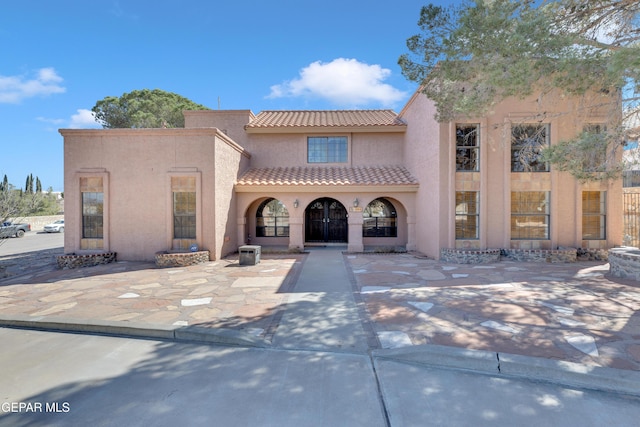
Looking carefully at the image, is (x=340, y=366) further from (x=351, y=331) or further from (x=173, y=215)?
(x=173, y=215)

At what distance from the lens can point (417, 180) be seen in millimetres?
14727

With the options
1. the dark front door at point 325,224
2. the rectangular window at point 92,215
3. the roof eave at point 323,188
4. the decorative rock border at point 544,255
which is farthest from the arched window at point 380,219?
the rectangular window at point 92,215

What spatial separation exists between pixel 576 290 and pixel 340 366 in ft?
23.1

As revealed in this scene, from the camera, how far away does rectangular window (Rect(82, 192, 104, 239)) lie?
12.4 meters

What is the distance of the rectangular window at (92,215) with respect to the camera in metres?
12.4

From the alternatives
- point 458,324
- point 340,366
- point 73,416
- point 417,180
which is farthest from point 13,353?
point 417,180

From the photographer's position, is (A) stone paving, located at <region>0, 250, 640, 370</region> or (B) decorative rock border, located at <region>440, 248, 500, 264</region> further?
(B) decorative rock border, located at <region>440, 248, 500, 264</region>

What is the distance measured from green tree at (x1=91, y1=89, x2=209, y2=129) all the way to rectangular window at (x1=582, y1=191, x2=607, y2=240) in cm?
2688

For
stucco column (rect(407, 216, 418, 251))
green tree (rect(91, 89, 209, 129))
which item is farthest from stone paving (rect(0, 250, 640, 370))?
green tree (rect(91, 89, 209, 129))

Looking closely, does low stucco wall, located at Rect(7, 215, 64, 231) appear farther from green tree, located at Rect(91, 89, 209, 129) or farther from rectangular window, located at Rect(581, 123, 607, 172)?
rectangular window, located at Rect(581, 123, 607, 172)

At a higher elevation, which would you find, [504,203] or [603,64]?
[603,64]

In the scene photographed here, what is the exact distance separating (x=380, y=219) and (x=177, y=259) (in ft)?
32.4

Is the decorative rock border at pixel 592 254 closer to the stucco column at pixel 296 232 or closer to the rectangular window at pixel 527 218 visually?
the rectangular window at pixel 527 218

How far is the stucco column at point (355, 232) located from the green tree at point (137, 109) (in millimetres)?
18536
